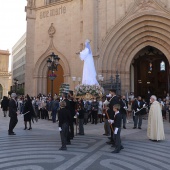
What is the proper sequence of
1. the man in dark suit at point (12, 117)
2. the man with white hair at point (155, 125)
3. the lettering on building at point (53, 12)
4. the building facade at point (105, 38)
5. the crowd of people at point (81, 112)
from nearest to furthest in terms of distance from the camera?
the crowd of people at point (81, 112)
the man with white hair at point (155, 125)
the man in dark suit at point (12, 117)
the building facade at point (105, 38)
the lettering on building at point (53, 12)

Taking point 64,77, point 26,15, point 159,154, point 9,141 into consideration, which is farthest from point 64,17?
point 159,154

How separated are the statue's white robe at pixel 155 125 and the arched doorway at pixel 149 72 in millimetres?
15885

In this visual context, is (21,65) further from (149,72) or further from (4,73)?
(149,72)

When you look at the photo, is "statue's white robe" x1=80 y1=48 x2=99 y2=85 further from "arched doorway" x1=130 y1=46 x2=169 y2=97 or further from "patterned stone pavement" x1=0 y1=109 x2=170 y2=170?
"arched doorway" x1=130 y1=46 x2=169 y2=97

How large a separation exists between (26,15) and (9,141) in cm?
2258

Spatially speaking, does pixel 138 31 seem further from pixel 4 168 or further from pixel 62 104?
pixel 4 168

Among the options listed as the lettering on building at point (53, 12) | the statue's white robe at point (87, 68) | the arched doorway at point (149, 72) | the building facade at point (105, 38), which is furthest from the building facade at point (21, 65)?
the statue's white robe at point (87, 68)

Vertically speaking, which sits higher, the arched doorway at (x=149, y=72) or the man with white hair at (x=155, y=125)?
the arched doorway at (x=149, y=72)

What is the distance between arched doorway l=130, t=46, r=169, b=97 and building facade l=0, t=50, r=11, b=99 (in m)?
46.8

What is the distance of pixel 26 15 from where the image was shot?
27938 mm

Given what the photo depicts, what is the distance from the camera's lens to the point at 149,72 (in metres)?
26.2

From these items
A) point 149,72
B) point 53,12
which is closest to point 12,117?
point 149,72

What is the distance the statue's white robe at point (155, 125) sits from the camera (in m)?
8.84

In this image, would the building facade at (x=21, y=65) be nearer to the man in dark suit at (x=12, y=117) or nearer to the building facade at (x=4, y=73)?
the building facade at (x=4, y=73)
